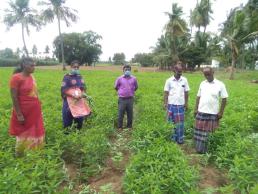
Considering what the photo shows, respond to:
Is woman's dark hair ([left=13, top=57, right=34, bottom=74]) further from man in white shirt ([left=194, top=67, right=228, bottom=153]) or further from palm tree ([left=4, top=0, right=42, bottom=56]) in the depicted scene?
palm tree ([left=4, top=0, right=42, bottom=56])

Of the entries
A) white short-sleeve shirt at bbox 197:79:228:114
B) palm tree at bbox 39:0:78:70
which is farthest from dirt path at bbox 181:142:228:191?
palm tree at bbox 39:0:78:70

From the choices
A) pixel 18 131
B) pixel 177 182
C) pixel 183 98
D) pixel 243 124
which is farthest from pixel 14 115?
pixel 243 124

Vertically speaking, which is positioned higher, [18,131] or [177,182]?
[18,131]

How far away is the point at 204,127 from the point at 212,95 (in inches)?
23.0

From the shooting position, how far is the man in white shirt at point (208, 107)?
532 cm

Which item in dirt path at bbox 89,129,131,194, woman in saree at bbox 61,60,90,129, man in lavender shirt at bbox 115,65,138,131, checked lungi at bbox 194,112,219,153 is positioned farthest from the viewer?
man in lavender shirt at bbox 115,65,138,131

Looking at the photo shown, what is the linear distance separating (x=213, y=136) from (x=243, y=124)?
3.98 feet

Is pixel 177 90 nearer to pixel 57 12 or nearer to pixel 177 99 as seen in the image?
pixel 177 99

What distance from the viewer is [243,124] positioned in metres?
6.46

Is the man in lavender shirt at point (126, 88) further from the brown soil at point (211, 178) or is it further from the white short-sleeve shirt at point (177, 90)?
the brown soil at point (211, 178)

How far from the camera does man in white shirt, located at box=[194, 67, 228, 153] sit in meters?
5.32

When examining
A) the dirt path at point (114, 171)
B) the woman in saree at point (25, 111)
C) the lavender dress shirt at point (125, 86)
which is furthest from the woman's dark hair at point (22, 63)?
the lavender dress shirt at point (125, 86)

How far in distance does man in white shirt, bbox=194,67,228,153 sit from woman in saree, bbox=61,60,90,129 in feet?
6.86

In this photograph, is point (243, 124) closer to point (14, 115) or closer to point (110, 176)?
point (110, 176)
